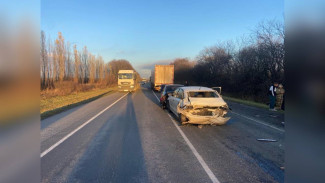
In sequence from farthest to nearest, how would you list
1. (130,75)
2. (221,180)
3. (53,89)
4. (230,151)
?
(130,75), (53,89), (230,151), (221,180)

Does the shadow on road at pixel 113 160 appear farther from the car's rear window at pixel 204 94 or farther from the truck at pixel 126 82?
the truck at pixel 126 82

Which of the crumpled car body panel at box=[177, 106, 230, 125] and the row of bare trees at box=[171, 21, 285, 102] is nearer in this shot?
the crumpled car body panel at box=[177, 106, 230, 125]

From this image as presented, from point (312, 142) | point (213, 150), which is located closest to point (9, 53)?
point (312, 142)

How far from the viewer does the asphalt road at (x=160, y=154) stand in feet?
12.8

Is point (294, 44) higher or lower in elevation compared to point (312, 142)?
higher

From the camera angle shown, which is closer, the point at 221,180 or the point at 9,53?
the point at 9,53

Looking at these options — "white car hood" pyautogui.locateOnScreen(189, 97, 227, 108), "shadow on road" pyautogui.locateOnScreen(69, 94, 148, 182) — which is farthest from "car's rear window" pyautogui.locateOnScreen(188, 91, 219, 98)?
"shadow on road" pyautogui.locateOnScreen(69, 94, 148, 182)

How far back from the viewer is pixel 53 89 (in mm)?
24266

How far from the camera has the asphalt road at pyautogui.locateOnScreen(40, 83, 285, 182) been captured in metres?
3.89

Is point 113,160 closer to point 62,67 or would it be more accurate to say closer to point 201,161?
point 201,161

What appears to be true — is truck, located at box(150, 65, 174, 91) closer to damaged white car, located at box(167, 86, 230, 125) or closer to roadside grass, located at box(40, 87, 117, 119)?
roadside grass, located at box(40, 87, 117, 119)

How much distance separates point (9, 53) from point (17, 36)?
181 millimetres

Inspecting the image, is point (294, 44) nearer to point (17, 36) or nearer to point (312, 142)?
point (312, 142)

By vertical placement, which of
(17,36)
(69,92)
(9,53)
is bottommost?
(69,92)
